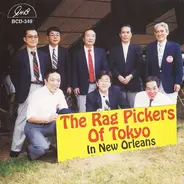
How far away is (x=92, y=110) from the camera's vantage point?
4543 mm

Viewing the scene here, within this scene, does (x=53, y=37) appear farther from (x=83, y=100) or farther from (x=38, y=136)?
(x=38, y=136)

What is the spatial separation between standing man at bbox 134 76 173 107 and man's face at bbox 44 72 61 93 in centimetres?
119

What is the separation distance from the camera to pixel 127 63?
15.8 feet

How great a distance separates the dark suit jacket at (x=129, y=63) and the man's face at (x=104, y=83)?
38 cm

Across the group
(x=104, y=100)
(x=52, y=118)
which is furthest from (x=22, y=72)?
(x=104, y=100)

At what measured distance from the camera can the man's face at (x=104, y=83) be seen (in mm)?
4500

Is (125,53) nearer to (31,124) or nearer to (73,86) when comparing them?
(73,86)

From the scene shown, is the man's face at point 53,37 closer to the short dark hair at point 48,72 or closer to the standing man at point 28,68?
the standing man at point 28,68

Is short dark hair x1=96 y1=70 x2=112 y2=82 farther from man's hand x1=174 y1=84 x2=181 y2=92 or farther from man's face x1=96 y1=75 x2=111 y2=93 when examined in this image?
man's hand x1=174 y1=84 x2=181 y2=92

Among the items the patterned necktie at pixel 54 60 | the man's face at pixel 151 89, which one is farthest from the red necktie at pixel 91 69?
the man's face at pixel 151 89

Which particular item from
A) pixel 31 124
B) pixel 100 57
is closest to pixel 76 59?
pixel 100 57

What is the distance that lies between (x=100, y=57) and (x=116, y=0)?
5.75ft

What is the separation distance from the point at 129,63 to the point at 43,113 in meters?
1.51

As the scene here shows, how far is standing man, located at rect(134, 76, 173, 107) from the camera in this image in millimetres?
4668
